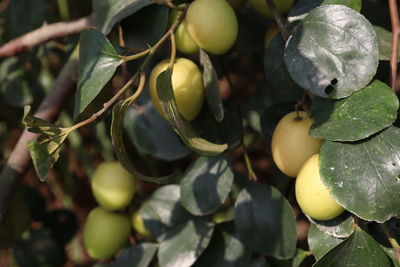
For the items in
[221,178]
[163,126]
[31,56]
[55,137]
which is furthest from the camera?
[31,56]

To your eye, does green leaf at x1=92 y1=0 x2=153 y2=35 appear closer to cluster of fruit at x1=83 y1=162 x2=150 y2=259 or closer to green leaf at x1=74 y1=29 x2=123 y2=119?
green leaf at x1=74 y1=29 x2=123 y2=119

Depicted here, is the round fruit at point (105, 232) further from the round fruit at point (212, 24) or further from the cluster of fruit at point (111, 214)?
the round fruit at point (212, 24)

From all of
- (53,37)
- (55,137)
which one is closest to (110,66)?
(55,137)

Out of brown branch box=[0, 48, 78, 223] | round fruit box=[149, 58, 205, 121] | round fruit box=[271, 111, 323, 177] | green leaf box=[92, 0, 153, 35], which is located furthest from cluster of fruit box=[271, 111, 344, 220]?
brown branch box=[0, 48, 78, 223]

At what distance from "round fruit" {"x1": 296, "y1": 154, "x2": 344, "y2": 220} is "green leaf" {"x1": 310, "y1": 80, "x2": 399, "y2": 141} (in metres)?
0.04

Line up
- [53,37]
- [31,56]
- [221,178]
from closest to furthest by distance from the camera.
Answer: [221,178] → [53,37] → [31,56]

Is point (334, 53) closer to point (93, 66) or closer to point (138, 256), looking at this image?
point (93, 66)

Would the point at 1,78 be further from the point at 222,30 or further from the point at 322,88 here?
the point at 322,88

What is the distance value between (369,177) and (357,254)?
A: 0.29 ft

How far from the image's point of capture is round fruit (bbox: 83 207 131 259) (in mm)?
842

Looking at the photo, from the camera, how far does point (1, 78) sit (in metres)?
1.14

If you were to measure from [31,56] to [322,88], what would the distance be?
0.72 metres

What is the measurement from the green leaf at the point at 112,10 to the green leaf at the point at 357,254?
356mm

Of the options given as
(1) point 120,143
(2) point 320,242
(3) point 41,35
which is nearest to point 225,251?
(2) point 320,242
